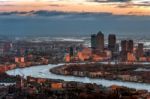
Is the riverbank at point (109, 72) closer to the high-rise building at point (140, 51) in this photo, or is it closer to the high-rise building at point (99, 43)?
the high-rise building at point (140, 51)

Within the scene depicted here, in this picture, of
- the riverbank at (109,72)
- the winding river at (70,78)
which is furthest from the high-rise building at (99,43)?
the winding river at (70,78)

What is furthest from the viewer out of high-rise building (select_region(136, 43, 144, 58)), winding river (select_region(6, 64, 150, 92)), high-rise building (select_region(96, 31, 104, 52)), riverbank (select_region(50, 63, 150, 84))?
high-rise building (select_region(96, 31, 104, 52))

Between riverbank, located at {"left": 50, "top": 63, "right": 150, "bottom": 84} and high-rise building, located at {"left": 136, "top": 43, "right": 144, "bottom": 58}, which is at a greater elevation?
riverbank, located at {"left": 50, "top": 63, "right": 150, "bottom": 84}

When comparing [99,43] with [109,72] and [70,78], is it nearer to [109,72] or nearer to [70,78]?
[109,72]

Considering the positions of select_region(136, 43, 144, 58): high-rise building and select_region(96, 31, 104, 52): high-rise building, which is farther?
select_region(96, 31, 104, 52): high-rise building

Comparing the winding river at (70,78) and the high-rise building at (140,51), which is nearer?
the winding river at (70,78)

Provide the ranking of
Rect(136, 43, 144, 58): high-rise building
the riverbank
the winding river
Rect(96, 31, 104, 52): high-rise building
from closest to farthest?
the winding river, the riverbank, Rect(136, 43, 144, 58): high-rise building, Rect(96, 31, 104, 52): high-rise building

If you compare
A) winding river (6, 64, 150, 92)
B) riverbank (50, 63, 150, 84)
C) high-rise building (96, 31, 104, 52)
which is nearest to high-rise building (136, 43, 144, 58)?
high-rise building (96, 31, 104, 52)

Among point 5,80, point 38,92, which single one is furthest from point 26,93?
point 5,80

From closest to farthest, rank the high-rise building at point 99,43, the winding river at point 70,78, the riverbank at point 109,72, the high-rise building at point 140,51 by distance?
the winding river at point 70,78, the riverbank at point 109,72, the high-rise building at point 140,51, the high-rise building at point 99,43

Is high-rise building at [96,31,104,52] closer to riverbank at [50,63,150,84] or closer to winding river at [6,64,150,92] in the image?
riverbank at [50,63,150,84]

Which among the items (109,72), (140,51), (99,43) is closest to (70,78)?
(109,72)

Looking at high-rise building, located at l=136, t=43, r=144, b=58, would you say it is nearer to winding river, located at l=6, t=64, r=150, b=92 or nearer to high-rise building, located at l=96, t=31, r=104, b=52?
high-rise building, located at l=96, t=31, r=104, b=52
